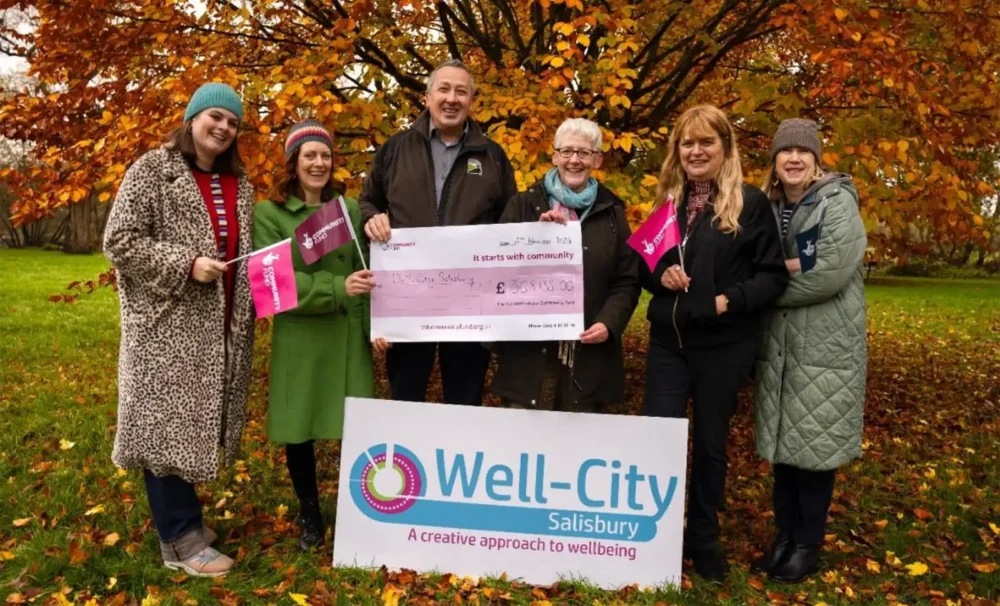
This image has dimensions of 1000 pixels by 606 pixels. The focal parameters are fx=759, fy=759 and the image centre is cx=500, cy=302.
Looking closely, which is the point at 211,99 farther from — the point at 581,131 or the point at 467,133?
the point at 581,131

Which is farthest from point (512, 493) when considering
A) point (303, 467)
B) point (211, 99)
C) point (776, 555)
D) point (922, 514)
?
point (922, 514)

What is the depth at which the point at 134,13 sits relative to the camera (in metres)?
5.82

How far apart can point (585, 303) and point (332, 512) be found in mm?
2044

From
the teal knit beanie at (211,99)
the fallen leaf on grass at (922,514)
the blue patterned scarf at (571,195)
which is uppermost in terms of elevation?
the teal knit beanie at (211,99)

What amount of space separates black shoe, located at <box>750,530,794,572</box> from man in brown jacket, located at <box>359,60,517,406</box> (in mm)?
1655

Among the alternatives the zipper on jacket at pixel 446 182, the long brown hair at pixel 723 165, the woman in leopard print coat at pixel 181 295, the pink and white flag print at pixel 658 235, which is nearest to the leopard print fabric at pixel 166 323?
the woman in leopard print coat at pixel 181 295

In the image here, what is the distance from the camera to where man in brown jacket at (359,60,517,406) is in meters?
3.71

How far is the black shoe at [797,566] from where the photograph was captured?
373 cm

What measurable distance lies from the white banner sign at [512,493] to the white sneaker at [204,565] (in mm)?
561

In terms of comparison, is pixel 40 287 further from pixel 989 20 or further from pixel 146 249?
pixel 989 20

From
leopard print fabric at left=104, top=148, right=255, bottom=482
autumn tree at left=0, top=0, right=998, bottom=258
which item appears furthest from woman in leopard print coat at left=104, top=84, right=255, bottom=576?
autumn tree at left=0, top=0, right=998, bottom=258

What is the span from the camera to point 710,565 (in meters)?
3.68

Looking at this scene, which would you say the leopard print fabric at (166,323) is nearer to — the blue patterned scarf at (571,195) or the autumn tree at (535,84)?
the autumn tree at (535,84)

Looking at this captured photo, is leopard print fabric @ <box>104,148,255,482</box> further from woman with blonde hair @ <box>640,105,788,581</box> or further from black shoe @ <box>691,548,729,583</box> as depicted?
black shoe @ <box>691,548,729,583</box>
